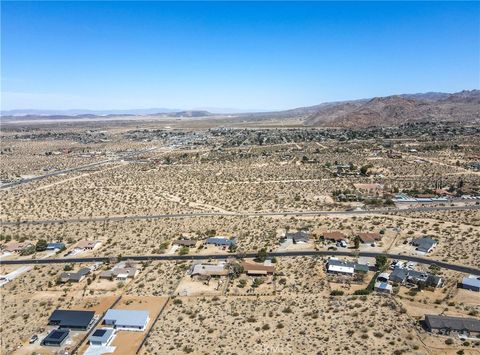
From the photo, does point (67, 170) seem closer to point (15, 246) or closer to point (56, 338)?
point (15, 246)

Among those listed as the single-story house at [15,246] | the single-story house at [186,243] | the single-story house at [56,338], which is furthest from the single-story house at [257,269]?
the single-story house at [15,246]

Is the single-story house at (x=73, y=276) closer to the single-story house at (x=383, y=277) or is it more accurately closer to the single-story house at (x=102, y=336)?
the single-story house at (x=102, y=336)

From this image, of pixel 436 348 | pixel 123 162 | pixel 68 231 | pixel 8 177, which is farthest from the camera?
pixel 123 162

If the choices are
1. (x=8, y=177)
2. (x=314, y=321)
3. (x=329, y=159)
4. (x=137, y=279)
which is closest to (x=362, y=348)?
(x=314, y=321)

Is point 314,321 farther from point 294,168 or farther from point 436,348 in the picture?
point 294,168

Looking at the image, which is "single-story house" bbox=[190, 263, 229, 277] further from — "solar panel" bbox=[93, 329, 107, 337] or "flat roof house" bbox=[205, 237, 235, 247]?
"solar panel" bbox=[93, 329, 107, 337]

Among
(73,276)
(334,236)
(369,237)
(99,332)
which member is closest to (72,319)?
(99,332)
